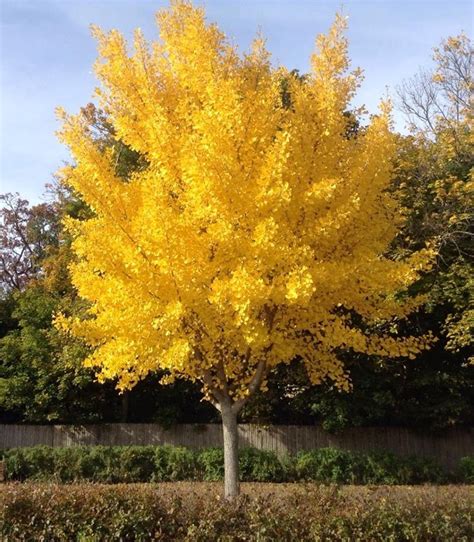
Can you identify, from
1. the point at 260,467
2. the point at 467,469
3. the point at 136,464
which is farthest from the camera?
the point at 136,464

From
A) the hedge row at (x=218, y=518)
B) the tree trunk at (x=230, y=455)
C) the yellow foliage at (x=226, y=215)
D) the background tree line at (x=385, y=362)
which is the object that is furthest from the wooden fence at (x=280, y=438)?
the hedge row at (x=218, y=518)

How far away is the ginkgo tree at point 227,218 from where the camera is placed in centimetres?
828

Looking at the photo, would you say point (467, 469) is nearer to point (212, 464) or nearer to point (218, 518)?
point (212, 464)

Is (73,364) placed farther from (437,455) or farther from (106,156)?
(437,455)

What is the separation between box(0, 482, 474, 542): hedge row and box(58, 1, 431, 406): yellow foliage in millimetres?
2430

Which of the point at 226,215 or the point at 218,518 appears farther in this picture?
the point at 226,215

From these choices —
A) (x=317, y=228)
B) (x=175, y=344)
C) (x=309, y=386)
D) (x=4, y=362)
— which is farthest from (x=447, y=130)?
(x=4, y=362)

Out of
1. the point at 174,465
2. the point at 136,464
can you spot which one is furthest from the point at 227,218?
the point at 136,464

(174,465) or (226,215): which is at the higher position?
(226,215)

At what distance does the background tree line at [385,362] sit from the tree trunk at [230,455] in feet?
19.2

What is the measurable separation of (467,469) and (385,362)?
11.1 feet

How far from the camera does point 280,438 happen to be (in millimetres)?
18047

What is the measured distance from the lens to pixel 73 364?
16984 millimetres

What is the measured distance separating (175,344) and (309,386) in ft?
33.6
